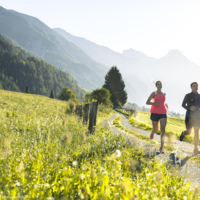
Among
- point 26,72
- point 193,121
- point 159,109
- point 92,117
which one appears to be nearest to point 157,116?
point 159,109

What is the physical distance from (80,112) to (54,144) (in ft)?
19.6

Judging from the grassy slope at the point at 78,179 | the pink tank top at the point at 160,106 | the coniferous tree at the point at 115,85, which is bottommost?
the grassy slope at the point at 78,179

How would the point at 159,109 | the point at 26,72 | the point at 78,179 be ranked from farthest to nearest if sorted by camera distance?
Answer: the point at 26,72 → the point at 159,109 → the point at 78,179

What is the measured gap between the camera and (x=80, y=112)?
10336 mm

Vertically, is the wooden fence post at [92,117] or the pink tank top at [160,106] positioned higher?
the pink tank top at [160,106]

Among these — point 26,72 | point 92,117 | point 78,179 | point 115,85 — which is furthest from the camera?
point 26,72

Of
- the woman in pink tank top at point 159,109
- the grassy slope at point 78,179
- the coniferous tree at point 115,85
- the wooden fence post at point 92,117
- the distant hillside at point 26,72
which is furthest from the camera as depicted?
the distant hillside at point 26,72

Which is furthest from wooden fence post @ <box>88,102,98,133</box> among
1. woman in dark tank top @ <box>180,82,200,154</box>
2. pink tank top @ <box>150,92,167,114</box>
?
woman in dark tank top @ <box>180,82,200,154</box>

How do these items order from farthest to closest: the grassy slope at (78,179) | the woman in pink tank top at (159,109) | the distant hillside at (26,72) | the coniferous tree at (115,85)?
the distant hillside at (26,72) < the coniferous tree at (115,85) < the woman in pink tank top at (159,109) < the grassy slope at (78,179)

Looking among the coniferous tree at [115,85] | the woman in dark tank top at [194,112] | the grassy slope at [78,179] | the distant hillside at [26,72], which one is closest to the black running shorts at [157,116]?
the woman in dark tank top at [194,112]

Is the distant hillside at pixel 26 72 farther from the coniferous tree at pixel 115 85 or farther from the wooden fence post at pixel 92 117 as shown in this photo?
the wooden fence post at pixel 92 117

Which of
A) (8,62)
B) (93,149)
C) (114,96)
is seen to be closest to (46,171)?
(93,149)

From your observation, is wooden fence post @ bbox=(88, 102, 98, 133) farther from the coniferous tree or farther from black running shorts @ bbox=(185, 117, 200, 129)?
the coniferous tree

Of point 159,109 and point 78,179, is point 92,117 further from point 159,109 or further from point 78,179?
point 78,179
